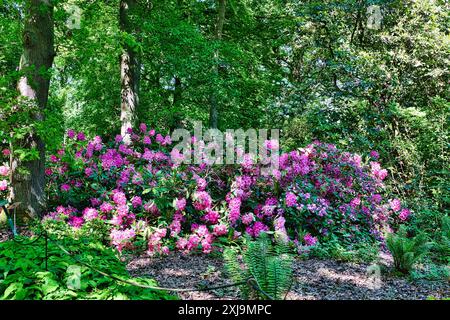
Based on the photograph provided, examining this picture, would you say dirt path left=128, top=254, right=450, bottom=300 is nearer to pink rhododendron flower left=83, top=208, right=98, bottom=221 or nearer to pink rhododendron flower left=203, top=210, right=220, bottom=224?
pink rhododendron flower left=203, top=210, right=220, bottom=224

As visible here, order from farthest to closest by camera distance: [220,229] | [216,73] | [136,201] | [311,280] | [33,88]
A: [216,73] → [33,88] → [136,201] → [220,229] → [311,280]

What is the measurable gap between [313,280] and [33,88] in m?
3.99

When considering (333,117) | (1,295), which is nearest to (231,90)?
(333,117)

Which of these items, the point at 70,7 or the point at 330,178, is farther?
the point at 330,178

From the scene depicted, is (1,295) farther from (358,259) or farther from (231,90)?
(231,90)

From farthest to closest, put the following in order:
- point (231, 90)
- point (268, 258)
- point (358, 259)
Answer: point (231, 90) < point (358, 259) < point (268, 258)

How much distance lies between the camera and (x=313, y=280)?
374 centimetres

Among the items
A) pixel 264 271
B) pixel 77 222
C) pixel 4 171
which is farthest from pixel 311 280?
pixel 4 171

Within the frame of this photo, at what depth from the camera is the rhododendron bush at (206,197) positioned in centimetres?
451

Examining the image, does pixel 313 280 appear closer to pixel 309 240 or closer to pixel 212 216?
pixel 309 240

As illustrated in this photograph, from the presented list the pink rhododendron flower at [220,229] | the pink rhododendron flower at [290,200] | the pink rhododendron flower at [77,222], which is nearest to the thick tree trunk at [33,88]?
the pink rhododendron flower at [77,222]

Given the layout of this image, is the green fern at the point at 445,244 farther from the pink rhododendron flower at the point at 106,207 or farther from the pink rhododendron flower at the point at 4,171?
the pink rhododendron flower at the point at 4,171

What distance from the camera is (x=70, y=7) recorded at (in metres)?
5.06
